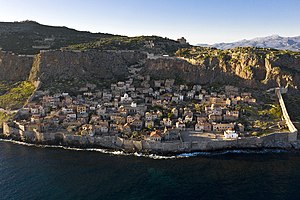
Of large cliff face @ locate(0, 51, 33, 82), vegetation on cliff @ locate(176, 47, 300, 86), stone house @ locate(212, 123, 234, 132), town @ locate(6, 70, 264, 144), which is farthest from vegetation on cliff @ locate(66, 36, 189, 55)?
stone house @ locate(212, 123, 234, 132)

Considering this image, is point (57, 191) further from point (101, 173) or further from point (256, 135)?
point (256, 135)

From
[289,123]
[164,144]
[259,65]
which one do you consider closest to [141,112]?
[164,144]

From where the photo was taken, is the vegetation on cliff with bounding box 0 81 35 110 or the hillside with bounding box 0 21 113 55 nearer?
the vegetation on cliff with bounding box 0 81 35 110

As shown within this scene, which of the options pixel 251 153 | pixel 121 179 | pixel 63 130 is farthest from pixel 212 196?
pixel 63 130

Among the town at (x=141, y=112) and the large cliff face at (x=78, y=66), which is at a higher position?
the large cliff face at (x=78, y=66)

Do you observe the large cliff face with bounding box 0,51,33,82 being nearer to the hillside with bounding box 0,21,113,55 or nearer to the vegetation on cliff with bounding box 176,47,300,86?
the hillside with bounding box 0,21,113,55

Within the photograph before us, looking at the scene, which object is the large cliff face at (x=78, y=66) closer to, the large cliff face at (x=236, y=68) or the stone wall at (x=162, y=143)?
the large cliff face at (x=236, y=68)

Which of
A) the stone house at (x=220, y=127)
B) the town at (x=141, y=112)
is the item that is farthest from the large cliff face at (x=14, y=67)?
the stone house at (x=220, y=127)
